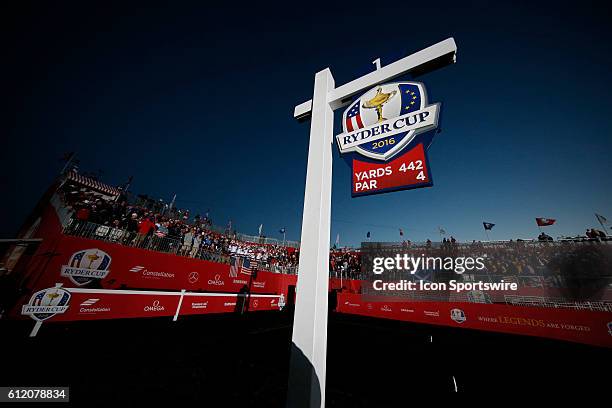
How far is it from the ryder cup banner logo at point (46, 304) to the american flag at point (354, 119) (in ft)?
26.9

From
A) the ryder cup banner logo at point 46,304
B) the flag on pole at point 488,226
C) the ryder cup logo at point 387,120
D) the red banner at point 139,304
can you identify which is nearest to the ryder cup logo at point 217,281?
the red banner at point 139,304

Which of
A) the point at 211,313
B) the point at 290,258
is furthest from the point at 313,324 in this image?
the point at 290,258

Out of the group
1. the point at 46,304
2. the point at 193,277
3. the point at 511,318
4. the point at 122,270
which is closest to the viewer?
the point at 46,304

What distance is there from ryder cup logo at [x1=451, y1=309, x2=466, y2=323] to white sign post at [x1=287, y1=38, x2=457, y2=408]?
47.1 ft

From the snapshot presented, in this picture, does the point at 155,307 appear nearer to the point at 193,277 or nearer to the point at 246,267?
the point at 193,277

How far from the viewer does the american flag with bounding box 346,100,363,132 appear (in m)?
2.50

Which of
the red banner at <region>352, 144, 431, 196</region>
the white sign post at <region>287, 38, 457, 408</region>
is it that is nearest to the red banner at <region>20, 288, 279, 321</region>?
the white sign post at <region>287, 38, 457, 408</region>

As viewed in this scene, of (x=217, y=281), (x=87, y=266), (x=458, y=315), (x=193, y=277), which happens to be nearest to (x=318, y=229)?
(x=87, y=266)

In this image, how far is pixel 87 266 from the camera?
6973 mm

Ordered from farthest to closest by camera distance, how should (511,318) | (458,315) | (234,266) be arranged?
1. (234,266)
2. (458,315)
3. (511,318)

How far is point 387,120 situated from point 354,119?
0.39 meters

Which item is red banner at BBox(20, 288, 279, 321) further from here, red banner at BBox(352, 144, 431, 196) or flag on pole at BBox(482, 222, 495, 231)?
flag on pole at BBox(482, 222, 495, 231)

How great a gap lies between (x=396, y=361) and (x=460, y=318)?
10449mm

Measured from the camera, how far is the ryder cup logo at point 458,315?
1210 centimetres
